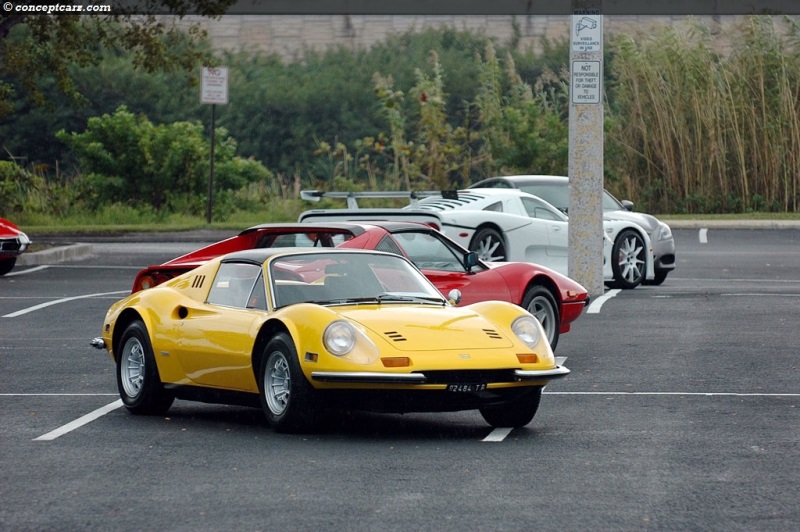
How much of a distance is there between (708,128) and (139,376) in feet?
80.9

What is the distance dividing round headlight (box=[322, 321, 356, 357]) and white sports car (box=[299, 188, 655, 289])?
438 inches

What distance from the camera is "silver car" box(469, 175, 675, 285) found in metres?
22.8

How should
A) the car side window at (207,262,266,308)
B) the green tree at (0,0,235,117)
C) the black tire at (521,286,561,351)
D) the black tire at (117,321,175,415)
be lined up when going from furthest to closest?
the green tree at (0,0,235,117) → the black tire at (521,286,561,351) → the black tire at (117,321,175,415) → the car side window at (207,262,266,308)

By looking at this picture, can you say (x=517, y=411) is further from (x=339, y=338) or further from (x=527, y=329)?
(x=339, y=338)

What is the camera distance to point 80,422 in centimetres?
1116

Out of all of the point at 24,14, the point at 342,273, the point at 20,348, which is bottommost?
the point at 20,348

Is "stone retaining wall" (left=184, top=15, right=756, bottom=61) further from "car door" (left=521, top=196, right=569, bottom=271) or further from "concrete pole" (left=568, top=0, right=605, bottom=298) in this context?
"concrete pole" (left=568, top=0, right=605, bottom=298)

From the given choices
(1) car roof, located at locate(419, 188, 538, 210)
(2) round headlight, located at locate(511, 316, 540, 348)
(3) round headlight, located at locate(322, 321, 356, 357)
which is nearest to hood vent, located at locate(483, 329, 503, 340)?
(2) round headlight, located at locate(511, 316, 540, 348)

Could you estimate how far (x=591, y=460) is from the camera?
9.39 metres

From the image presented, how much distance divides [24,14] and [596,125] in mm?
10169

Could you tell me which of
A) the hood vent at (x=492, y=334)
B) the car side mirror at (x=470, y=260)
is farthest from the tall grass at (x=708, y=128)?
the hood vent at (x=492, y=334)

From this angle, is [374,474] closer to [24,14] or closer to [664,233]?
[664,233]

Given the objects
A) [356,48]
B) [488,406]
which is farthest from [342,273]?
[356,48]

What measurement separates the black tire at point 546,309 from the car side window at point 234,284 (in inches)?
157
